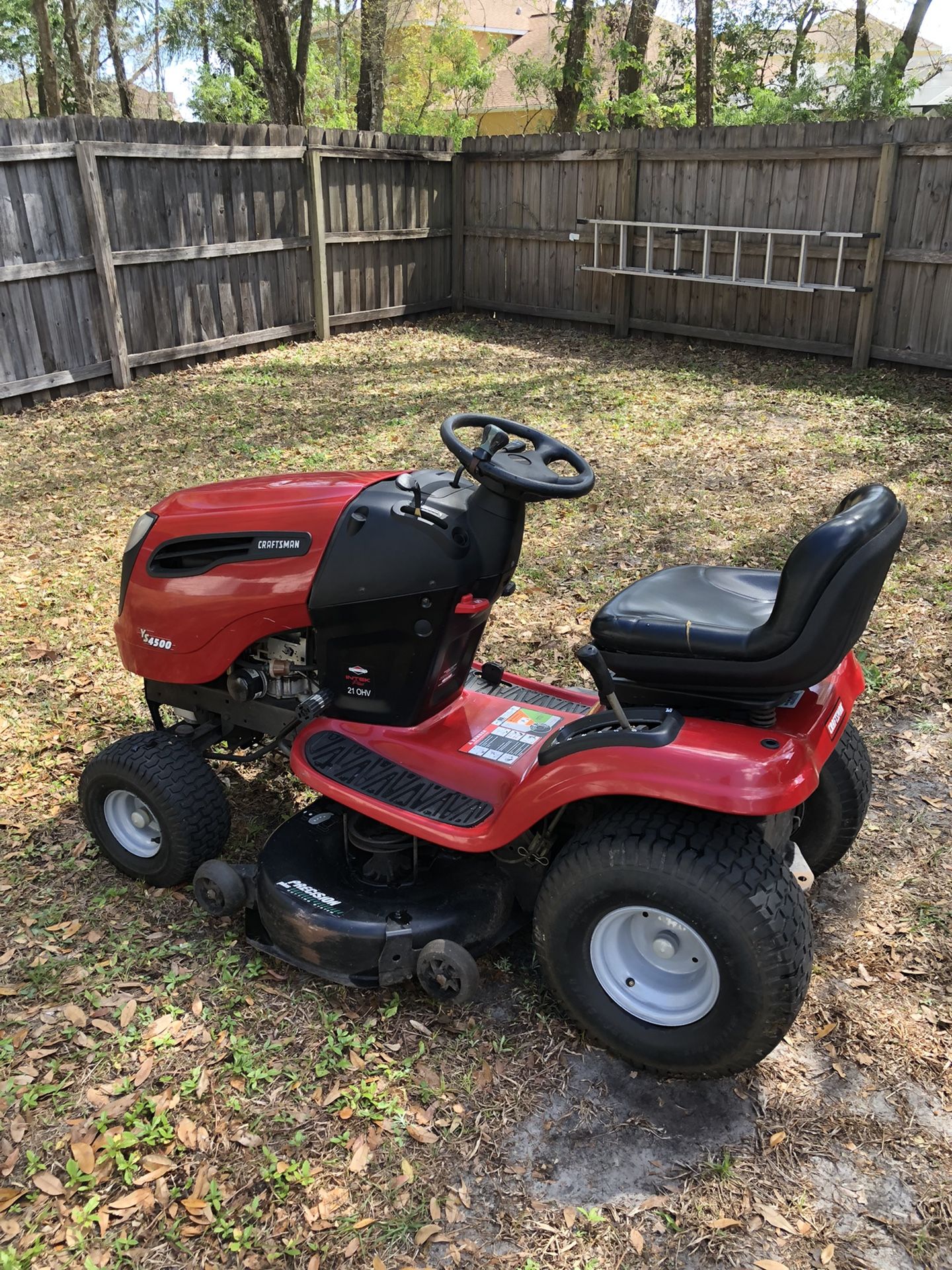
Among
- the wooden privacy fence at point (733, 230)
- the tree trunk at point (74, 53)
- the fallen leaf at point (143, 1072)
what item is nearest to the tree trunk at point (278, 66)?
the wooden privacy fence at point (733, 230)

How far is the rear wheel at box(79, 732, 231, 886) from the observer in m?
2.91

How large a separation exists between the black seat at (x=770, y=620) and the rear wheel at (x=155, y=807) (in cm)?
128

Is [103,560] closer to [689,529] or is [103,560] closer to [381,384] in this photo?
[689,529]

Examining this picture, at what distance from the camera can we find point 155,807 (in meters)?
2.92

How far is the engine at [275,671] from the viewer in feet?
9.41

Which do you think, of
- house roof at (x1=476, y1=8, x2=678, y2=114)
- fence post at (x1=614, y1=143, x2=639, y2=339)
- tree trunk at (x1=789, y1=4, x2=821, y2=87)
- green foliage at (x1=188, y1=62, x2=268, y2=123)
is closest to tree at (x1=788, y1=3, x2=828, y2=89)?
tree trunk at (x1=789, y1=4, x2=821, y2=87)

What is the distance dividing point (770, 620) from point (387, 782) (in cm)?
109

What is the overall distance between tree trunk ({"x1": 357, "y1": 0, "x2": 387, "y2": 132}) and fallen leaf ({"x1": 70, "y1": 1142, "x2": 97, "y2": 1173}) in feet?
61.0

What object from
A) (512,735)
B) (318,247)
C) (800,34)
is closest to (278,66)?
(318,247)

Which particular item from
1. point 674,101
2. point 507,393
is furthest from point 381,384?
point 674,101

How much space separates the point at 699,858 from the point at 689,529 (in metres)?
3.97

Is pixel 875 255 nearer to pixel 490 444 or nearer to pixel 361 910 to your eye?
pixel 490 444

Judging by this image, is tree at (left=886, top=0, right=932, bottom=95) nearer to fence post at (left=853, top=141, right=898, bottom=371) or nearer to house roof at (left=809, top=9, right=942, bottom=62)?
house roof at (left=809, top=9, right=942, bottom=62)

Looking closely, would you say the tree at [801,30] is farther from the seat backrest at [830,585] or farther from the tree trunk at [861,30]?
the seat backrest at [830,585]
